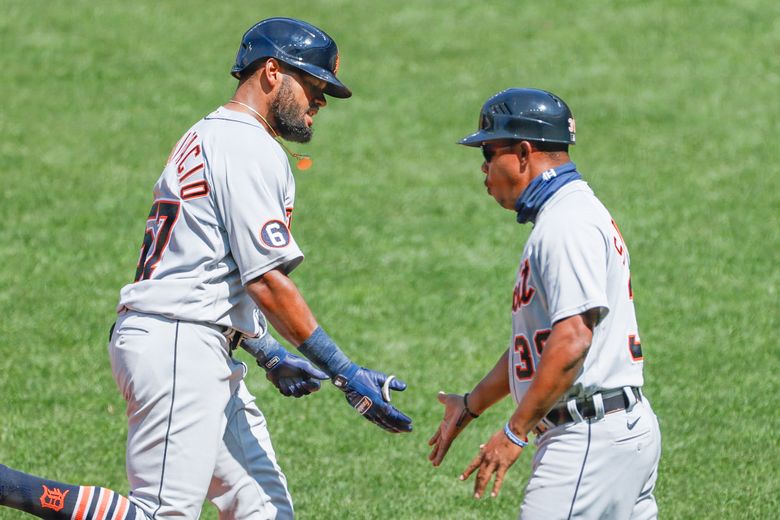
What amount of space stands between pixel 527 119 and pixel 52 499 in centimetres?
232

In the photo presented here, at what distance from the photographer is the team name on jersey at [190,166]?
4680mm

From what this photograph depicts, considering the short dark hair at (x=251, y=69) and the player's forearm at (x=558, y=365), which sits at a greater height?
the short dark hair at (x=251, y=69)

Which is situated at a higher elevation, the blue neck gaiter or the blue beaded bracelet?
the blue neck gaiter

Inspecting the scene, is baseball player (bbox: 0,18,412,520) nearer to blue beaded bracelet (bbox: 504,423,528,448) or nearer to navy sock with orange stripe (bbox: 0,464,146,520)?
navy sock with orange stripe (bbox: 0,464,146,520)

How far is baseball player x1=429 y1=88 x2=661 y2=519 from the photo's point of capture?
161 inches

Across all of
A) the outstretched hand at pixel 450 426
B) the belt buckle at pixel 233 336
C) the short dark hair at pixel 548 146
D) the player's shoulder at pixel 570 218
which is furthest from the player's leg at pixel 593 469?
the belt buckle at pixel 233 336

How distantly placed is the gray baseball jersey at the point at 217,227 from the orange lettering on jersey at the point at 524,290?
0.84 metres

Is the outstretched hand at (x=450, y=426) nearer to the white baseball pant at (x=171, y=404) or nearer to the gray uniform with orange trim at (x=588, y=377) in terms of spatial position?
the gray uniform with orange trim at (x=588, y=377)

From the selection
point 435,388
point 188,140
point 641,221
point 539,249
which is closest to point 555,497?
point 539,249

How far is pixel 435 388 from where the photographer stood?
8.26m

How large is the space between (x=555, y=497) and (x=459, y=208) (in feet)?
24.5

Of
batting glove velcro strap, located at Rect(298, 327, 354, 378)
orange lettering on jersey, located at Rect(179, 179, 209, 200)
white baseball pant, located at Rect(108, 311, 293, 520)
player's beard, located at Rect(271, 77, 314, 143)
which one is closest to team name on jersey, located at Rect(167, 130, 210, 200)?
orange lettering on jersey, located at Rect(179, 179, 209, 200)

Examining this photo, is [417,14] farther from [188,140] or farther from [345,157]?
[188,140]

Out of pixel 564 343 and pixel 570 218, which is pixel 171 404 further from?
pixel 570 218
